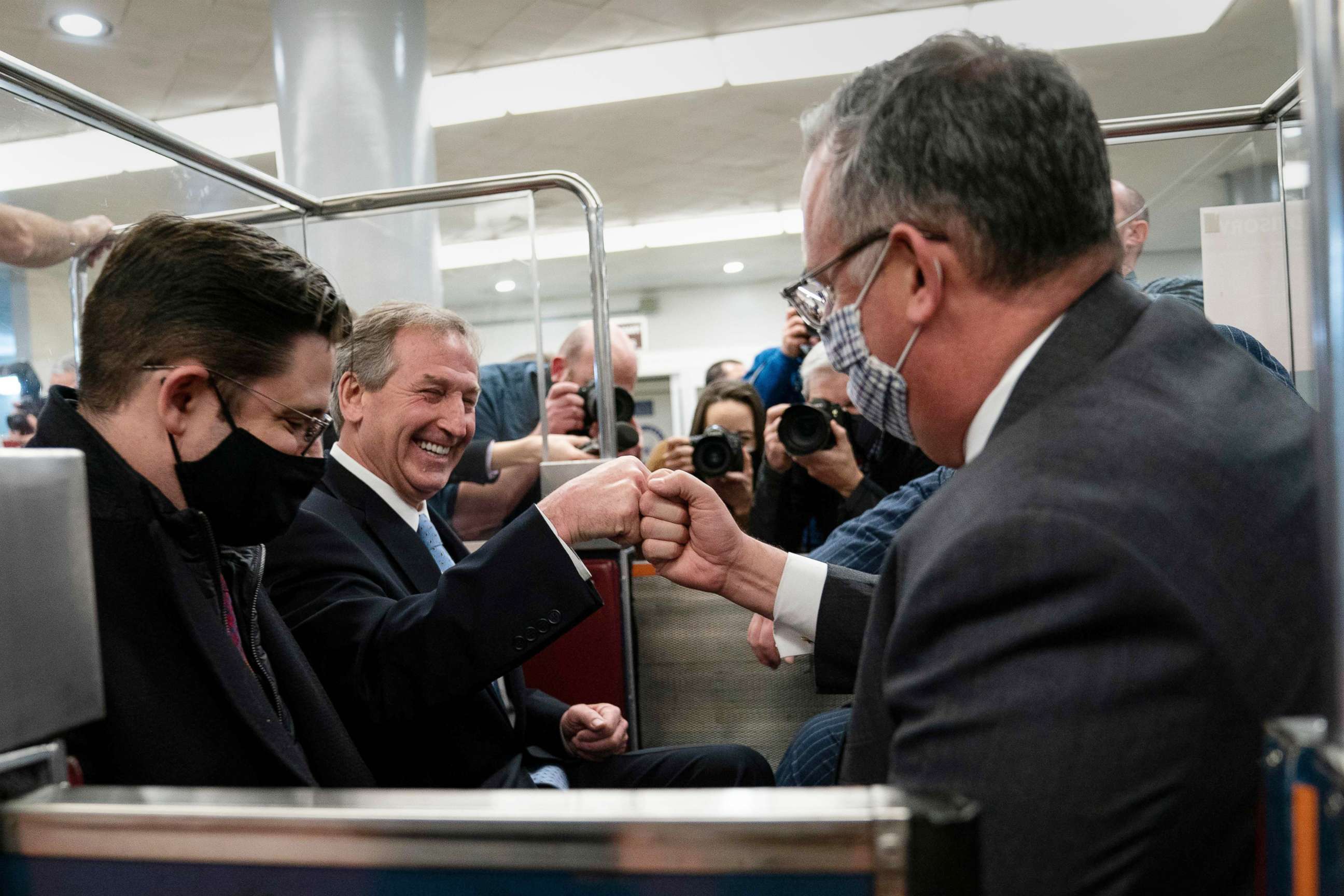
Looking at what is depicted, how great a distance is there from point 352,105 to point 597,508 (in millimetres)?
2419

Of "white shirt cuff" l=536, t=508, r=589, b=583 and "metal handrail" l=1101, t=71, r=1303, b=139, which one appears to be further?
"metal handrail" l=1101, t=71, r=1303, b=139

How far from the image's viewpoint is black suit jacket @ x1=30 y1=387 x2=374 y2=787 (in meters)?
0.89

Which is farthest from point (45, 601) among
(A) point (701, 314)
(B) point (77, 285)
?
(A) point (701, 314)

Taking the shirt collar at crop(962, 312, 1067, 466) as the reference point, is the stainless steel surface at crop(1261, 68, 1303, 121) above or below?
above

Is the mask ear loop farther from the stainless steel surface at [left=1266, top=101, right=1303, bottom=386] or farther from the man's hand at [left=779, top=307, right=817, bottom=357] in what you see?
the stainless steel surface at [left=1266, top=101, right=1303, bottom=386]

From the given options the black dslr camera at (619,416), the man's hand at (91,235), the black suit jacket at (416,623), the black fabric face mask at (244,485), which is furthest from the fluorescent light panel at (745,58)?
the black fabric face mask at (244,485)

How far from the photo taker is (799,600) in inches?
55.6

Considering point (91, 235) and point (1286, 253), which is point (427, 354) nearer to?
point (91, 235)

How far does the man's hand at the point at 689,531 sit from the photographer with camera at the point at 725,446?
0.61m

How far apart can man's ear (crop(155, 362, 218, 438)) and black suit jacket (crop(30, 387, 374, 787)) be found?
7 cm

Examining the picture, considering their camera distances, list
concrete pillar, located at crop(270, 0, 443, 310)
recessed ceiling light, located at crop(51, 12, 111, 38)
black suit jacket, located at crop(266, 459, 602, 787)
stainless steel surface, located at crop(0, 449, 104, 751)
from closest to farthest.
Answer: stainless steel surface, located at crop(0, 449, 104, 751) < black suit jacket, located at crop(266, 459, 602, 787) < concrete pillar, located at crop(270, 0, 443, 310) < recessed ceiling light, located at crop(51, 12, 111, 38)

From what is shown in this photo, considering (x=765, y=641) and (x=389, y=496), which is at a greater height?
(x=389, y=496)

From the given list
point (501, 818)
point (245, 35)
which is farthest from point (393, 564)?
point (245, 35)

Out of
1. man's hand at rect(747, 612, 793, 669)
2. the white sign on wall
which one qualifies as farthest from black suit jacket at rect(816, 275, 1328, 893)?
the white sign on wall
